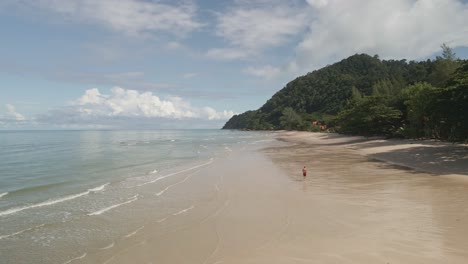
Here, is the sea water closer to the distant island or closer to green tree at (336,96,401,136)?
the distant island

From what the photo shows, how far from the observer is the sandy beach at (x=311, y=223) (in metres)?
8.58

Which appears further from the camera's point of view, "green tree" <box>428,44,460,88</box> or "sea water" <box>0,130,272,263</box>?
"green tree" <box>428,44,460,88</box>

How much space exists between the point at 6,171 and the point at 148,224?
23696mm

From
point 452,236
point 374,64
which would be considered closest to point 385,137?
point 452,236

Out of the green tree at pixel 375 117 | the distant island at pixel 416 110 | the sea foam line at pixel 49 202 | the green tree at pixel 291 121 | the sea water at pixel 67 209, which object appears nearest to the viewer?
the sea water at pixel 67 209

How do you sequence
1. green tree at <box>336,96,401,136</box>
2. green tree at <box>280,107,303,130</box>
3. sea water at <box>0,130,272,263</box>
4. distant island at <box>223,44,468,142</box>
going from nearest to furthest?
sea water at <box>0,130,272,263</box> → distant island at <box>223,44,468,142</box> → green tree at <box>336,96,401,136</box> → green tree at <box>280,107,303,130</box>

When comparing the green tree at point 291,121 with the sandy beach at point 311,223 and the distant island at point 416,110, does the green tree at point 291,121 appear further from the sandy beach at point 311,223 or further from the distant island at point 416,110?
the sandy beach at point 311,223

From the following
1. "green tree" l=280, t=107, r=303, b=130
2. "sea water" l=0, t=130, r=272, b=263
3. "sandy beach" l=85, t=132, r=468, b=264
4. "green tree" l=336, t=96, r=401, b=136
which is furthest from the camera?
"green tree" l=280, t=107, r=303, b=130

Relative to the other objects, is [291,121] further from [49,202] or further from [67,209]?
[67,209]

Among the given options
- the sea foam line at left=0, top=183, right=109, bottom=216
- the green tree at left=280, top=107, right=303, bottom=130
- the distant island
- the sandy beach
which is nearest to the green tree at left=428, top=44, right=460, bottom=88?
the distant island

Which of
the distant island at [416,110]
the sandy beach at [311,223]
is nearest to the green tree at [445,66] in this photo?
the distant island at [416,110]

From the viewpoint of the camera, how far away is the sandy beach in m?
8.58

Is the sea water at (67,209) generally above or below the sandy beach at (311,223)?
below

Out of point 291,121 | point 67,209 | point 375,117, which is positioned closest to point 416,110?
point 375,117
